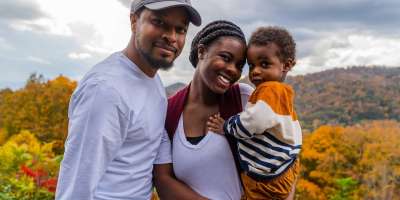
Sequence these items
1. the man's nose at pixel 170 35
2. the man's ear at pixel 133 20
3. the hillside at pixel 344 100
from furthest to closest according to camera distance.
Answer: the hillside at pixel 344 100, the man's ear at pixel 133 20, the man's nose at pixel 170 35

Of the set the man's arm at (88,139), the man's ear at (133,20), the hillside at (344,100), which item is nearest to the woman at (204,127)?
the man's ear at (133,20)

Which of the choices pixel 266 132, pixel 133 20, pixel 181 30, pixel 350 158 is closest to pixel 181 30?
pixel 181 30

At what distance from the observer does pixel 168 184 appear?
236 centimetres

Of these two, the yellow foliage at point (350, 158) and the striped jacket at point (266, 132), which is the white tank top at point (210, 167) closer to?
the striped jacket at point (266, 132)

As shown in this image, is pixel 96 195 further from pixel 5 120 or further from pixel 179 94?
pixel 5 120

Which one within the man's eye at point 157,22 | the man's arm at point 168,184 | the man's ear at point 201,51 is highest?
the man's eye at point 157,22

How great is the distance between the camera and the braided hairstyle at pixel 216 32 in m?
2.35

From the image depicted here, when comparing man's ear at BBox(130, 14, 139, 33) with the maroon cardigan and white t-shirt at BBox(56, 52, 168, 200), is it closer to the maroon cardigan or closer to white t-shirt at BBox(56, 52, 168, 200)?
white t-shirt at BBox(56, 52, 168, 200)

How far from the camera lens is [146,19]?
2.17 meters

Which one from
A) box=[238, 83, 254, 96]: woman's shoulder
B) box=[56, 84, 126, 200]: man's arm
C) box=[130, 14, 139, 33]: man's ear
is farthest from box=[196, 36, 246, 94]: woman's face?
box=[56, 84, 126, 200]: man's arm

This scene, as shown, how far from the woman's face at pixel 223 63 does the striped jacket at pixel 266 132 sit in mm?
148

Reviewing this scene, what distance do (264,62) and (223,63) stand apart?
0.22 metres

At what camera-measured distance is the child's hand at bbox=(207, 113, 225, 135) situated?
2293 mm

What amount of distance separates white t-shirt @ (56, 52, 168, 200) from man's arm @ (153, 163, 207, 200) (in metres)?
0.09
